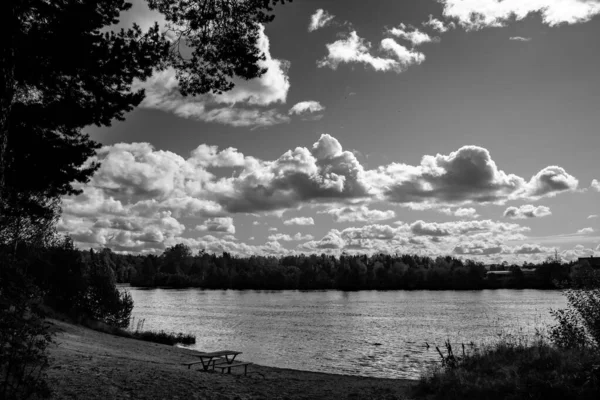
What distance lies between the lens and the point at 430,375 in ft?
53.6

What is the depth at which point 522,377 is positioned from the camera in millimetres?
13039

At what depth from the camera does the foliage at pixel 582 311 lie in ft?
59.1

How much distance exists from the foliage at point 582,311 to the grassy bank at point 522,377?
307 cm

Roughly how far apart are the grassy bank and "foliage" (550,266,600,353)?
10.1 ft

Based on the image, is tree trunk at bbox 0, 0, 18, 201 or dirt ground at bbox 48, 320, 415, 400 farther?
dirt ground at bbox 48, 320, 415, 400

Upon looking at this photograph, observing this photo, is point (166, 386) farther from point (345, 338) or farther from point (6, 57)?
point (345, 338)

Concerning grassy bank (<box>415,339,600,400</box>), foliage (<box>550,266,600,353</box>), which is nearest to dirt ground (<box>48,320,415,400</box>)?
grassy bank (<box>415,339,600,400</box>)

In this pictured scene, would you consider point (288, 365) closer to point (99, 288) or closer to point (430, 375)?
point (430, 375)

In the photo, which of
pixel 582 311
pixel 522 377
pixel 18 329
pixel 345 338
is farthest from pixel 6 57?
pixel 345 338

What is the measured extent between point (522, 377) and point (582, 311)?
765 cm

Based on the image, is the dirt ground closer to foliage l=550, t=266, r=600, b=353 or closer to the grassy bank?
the grassy bank

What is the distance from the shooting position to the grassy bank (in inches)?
457

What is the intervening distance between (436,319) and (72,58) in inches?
2413

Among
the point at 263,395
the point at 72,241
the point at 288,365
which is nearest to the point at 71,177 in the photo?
Result: the point at 263,395
